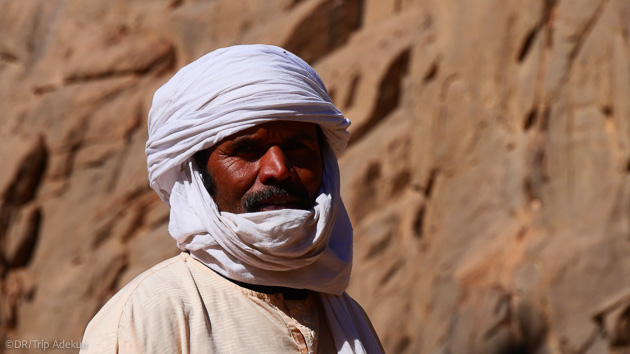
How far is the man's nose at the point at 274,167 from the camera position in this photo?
1.95 metres

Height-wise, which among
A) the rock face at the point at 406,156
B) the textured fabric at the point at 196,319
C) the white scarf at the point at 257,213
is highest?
the white scarf at the point at 257,213

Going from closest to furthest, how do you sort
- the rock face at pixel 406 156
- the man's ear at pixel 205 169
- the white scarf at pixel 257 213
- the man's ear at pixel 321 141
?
1. the white scarf at pixel 257 213
2. the man's ear at pixel 205 169
3. the man's ear at pixel 321 141
4. the rock face at pixel 406 156

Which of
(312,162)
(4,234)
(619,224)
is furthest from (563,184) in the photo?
(4,234)

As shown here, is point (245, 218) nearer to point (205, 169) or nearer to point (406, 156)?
point (205, 169)

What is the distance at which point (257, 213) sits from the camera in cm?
190

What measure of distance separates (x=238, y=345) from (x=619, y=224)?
493 cm

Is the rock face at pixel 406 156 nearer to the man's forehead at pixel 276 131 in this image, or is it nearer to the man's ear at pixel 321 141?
the man's ear at pixel 321 141

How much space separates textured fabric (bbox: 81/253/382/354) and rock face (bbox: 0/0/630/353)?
4.69 meters

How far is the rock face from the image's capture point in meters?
6.45

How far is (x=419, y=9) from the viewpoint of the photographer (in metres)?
8.64

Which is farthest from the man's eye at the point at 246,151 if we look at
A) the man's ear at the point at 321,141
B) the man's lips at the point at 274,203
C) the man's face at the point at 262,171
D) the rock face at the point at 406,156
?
the rock face at the point at 406,156

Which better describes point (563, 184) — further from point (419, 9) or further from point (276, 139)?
point (276, 139)

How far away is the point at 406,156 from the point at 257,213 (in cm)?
637

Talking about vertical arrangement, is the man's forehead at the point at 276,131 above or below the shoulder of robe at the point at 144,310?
above
